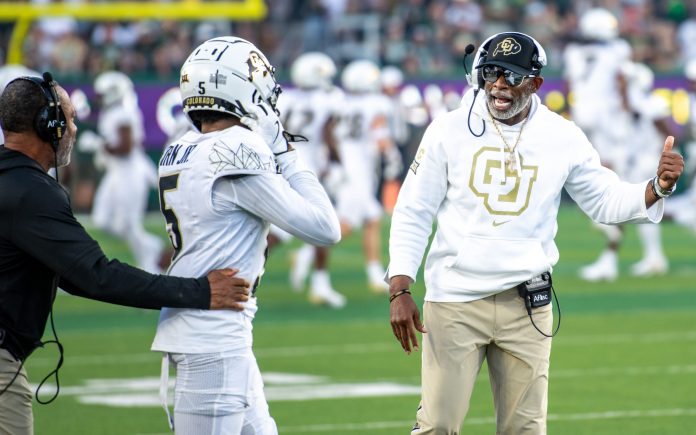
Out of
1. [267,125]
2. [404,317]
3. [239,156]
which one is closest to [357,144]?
[404,317]

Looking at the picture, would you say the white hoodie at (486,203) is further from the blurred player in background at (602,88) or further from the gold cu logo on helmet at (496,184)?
the blurred player in background at (602,88)

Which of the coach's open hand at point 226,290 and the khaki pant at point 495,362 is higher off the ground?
the coach's open hand at point 226,290

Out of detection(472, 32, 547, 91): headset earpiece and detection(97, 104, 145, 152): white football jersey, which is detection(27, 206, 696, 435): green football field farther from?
detection(472, 32, 547, 91): headset earpiece

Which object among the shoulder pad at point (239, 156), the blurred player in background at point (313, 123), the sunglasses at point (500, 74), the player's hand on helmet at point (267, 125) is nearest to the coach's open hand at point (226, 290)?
the shoulder pad at point (239, 156)

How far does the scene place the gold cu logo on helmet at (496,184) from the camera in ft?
18.6

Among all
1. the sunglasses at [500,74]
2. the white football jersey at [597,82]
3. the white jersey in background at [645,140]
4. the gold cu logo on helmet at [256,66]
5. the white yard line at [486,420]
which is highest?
the white football jersey at [597,82]

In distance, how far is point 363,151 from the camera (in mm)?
16625

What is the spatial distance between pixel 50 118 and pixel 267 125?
29.6 inches

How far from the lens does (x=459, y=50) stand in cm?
2642

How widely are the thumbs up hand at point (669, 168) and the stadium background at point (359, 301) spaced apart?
9.90 ft

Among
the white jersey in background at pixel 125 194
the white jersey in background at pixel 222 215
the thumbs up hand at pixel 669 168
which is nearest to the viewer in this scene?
the white jersey in background at pixel 222 215

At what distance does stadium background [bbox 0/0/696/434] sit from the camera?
898 centimetres

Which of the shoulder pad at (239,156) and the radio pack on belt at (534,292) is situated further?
the radio pack on belt at (534,292)

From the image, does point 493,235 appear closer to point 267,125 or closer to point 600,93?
point 267,125
